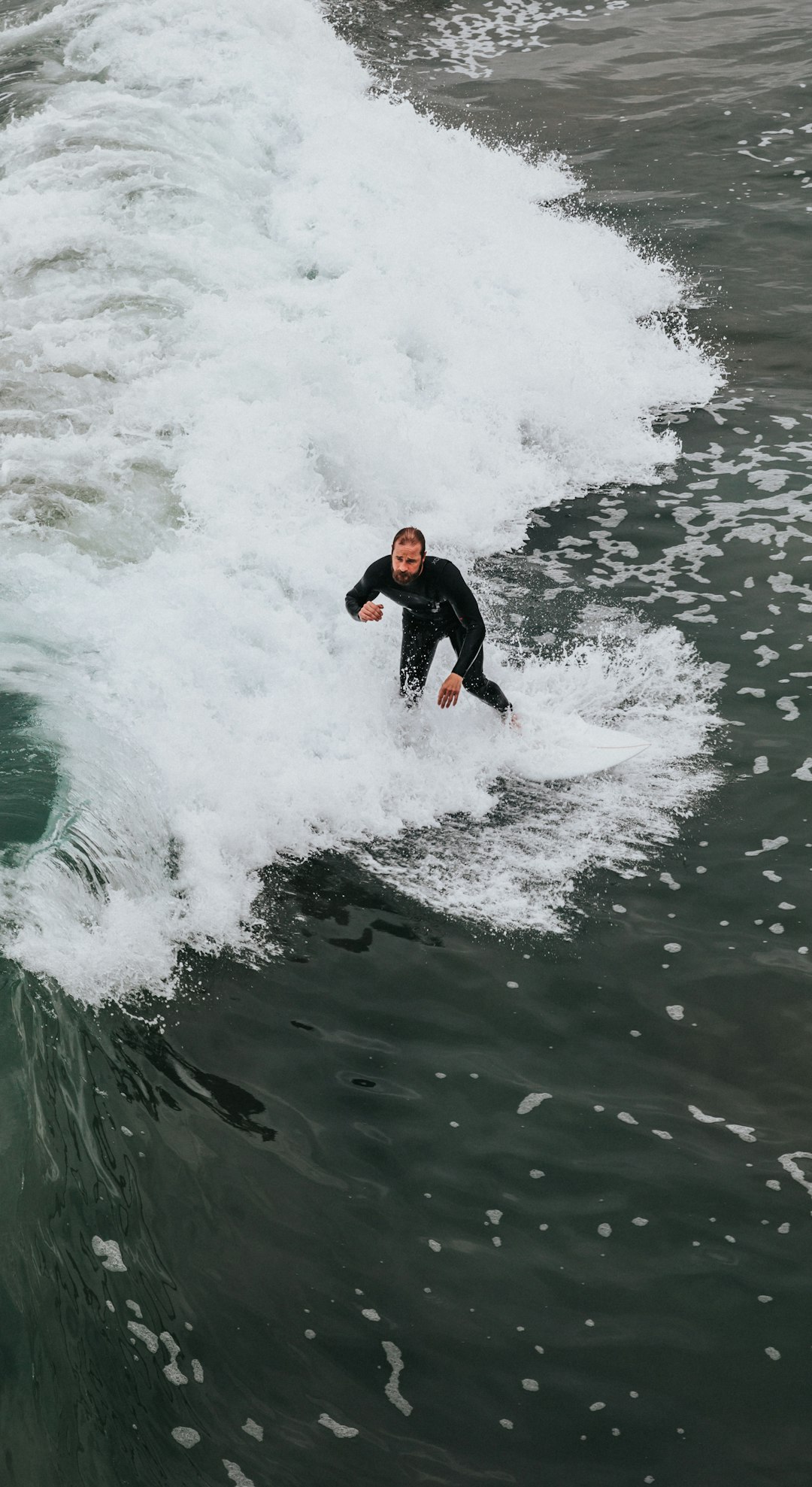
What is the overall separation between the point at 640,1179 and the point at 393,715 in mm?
3894

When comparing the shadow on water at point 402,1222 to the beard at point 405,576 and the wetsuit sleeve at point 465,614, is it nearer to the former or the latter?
the wetsuit sleeve at point 465,614

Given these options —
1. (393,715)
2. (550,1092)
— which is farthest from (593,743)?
(550,1092)

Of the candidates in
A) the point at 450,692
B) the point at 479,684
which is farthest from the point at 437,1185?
the point at 479,684

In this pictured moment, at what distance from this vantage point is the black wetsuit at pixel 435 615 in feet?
24.6

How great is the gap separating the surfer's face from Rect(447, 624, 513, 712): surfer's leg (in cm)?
66

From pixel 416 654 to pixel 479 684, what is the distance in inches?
21.2

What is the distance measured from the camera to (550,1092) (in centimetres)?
561

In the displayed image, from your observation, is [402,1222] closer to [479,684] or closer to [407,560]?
[479,684]

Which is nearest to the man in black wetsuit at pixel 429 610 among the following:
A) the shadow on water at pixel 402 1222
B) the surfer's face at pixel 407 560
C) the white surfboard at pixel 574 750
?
the surfer's face at pixel 407 560

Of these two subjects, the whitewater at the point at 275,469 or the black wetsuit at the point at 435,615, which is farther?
the black wetsuit at the point at 435,615

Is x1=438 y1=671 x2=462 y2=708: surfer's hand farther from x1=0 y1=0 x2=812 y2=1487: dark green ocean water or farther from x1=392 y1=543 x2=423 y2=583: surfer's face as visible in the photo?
x1=0 y1=0 x2=812 y2=1487: dark green ocean water

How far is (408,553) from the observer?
721 centimetres

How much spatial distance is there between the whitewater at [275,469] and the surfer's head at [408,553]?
50.2 inches

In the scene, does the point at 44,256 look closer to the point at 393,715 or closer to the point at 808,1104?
the point at 393,715
